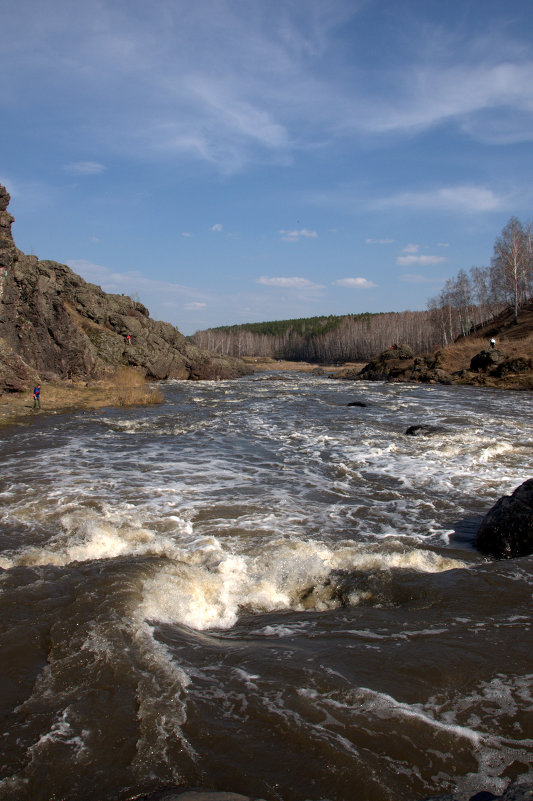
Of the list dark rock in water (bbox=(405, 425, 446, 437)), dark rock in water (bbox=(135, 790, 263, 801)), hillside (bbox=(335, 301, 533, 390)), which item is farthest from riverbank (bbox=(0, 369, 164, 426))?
hillside (bbox=(335, 301, 533, 390))

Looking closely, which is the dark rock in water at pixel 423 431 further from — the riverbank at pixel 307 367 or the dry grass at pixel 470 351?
the riverbank at pixel 307 367

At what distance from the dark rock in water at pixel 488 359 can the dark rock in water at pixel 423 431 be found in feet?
90.6

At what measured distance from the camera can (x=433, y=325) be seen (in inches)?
3469

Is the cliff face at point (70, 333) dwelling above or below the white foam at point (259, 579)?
above

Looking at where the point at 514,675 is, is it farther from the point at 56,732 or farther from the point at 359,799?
the point at 56,732

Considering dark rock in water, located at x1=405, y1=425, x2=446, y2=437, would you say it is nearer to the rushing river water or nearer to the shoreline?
the rushing river water

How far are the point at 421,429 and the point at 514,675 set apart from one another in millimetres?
13588

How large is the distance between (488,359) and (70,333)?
35537mm

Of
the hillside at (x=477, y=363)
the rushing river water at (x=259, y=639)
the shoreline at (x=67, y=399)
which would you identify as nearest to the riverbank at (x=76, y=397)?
the shoreline at (x=67, y=399)

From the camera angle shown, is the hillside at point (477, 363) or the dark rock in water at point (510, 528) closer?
A: the dark rock in water at point (510, 528)


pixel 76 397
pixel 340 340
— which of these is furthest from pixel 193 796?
pixel 340 340

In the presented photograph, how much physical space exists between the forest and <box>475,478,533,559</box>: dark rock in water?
53976 mm

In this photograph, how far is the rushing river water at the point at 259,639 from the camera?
288 centimetres

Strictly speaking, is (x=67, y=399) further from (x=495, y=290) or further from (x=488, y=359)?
(x=495, y=290)
